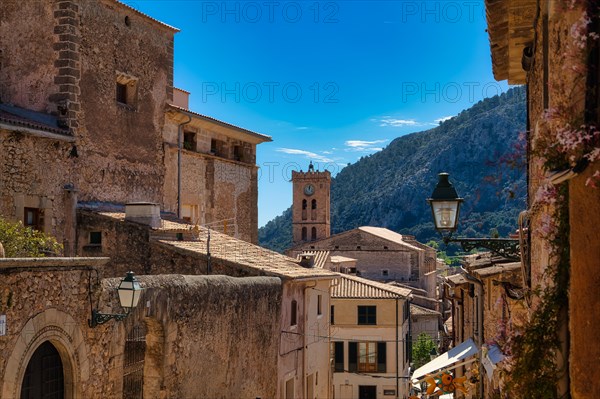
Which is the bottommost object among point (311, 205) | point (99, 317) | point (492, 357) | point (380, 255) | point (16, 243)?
point (380, 255)

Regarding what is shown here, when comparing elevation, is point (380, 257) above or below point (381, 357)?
above

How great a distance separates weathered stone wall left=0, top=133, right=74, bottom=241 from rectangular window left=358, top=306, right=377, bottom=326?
75.6 ft

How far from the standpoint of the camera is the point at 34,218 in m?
18.2

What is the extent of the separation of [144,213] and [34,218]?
8.73 ft

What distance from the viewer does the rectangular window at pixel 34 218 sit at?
1793 centimetres

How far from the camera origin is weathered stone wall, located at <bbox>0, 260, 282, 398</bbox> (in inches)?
361

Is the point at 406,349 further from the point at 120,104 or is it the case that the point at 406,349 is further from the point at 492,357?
the point at 492,357

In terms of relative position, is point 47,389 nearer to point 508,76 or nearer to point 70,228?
point 508,76

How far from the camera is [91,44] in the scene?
2027 cm

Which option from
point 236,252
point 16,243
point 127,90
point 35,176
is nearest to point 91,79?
point 127,90

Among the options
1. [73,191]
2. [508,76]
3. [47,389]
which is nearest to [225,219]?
[73,191]

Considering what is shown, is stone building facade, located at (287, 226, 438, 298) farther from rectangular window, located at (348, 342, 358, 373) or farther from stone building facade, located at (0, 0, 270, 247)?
stone building facade, located at (0, 0, 270, 247)

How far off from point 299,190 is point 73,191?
7253cm

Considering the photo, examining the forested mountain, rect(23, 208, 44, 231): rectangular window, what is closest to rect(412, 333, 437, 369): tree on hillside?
rect(23, 208, 44, 231): rectangular window
